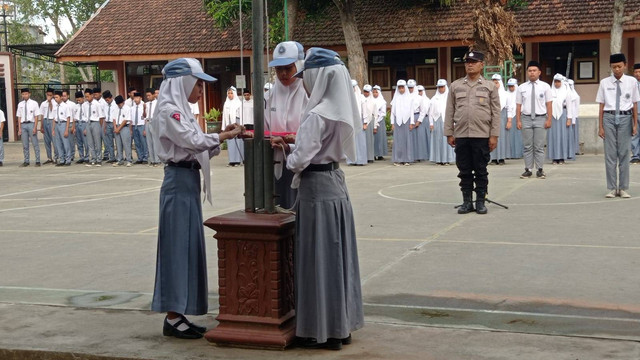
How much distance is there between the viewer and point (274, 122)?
6.96m

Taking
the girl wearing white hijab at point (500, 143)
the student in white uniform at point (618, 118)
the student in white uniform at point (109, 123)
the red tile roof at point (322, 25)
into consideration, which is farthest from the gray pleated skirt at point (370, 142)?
the student in white uniform at point (618, 118)

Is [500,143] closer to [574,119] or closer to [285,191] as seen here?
[574,119]

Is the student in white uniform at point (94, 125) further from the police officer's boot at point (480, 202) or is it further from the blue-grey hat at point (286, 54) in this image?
the blue-grey hat at point (286, 54)

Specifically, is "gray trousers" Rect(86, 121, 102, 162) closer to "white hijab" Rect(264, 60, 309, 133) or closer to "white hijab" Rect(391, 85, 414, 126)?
"white hijab" Rect(391, 85, 414, 126)

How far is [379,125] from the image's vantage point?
22.9 meters

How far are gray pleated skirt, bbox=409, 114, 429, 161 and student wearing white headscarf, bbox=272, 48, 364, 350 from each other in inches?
619

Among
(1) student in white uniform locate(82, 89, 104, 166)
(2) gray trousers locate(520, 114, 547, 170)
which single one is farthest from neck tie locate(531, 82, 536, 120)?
(1) student in white uniform locate(82, 89, 104, 166)

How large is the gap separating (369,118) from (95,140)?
7671 millimetres

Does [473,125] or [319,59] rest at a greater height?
[319,59]

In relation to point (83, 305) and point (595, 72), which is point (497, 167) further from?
point (83, 305)

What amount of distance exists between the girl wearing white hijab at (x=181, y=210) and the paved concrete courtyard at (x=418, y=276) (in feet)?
0.87

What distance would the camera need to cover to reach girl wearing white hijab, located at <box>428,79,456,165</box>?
811 inches

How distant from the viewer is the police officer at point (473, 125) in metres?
11.7

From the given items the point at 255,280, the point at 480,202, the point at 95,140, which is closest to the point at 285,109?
the point at 255,280
